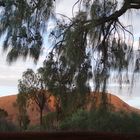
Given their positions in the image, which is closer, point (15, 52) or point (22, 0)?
point (22, 0)

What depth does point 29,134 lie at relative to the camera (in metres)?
4.89

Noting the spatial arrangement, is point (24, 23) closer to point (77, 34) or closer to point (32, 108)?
point (77, 34)

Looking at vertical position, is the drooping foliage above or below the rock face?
above

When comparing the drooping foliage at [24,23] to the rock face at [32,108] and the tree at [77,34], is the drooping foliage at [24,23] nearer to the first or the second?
the tree at [77,34]

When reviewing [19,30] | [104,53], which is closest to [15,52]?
[19,30]

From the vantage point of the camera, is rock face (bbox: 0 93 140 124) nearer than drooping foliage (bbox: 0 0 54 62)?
No

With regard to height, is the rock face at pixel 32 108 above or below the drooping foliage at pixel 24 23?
below

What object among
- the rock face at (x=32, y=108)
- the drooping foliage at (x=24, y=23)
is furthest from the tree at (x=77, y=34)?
the rock face at (x=32, y=108)

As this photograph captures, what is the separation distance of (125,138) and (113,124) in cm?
1640

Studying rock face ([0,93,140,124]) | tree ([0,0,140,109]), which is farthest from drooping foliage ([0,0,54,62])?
rock face ([0,93,140,124])

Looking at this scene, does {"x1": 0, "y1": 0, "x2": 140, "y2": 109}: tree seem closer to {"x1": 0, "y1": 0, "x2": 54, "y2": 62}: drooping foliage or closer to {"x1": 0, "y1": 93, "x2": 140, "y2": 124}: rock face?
{"x1": 0, "y1": 0, "x2": 54, "y2": 62}: drooping foliage

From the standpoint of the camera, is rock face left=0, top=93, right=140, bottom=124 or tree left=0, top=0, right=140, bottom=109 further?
rock face left=0, top=93, right=140, bottom=124

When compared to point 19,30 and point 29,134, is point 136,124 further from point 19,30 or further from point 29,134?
point 29,134

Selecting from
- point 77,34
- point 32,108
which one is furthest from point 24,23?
point 32,108
